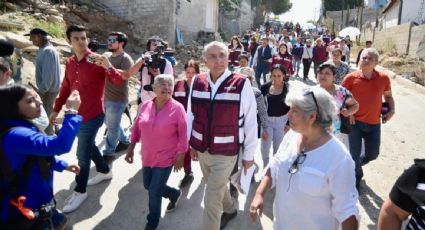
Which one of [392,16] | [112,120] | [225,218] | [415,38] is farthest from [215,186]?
[392,16]

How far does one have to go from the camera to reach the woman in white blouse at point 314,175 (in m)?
2.21

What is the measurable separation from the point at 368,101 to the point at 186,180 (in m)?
2.68

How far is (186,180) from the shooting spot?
5.22 meters

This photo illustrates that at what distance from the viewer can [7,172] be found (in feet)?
7.84

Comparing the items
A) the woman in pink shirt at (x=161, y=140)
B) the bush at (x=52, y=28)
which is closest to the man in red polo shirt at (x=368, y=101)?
the woman in pink shirt at (x=161, y=140)

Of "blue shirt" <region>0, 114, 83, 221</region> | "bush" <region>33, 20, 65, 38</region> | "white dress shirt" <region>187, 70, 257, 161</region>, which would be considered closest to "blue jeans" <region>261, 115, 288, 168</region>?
"white dress shirt" <region>187, 70, 257, 161</region>

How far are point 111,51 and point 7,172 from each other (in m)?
3.50

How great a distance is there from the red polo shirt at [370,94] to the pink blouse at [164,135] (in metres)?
2.47

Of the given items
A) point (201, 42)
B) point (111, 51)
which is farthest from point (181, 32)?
point (111, 51)

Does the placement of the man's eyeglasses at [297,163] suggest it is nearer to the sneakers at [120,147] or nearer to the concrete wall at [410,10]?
the sneakers at [120,147]

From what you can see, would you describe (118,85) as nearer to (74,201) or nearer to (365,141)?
(74,201)

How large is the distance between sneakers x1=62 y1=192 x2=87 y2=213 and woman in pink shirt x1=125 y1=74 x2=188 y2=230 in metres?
1.07

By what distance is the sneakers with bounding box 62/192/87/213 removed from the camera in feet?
14.1

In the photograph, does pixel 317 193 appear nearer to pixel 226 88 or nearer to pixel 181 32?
pixel 226 88
